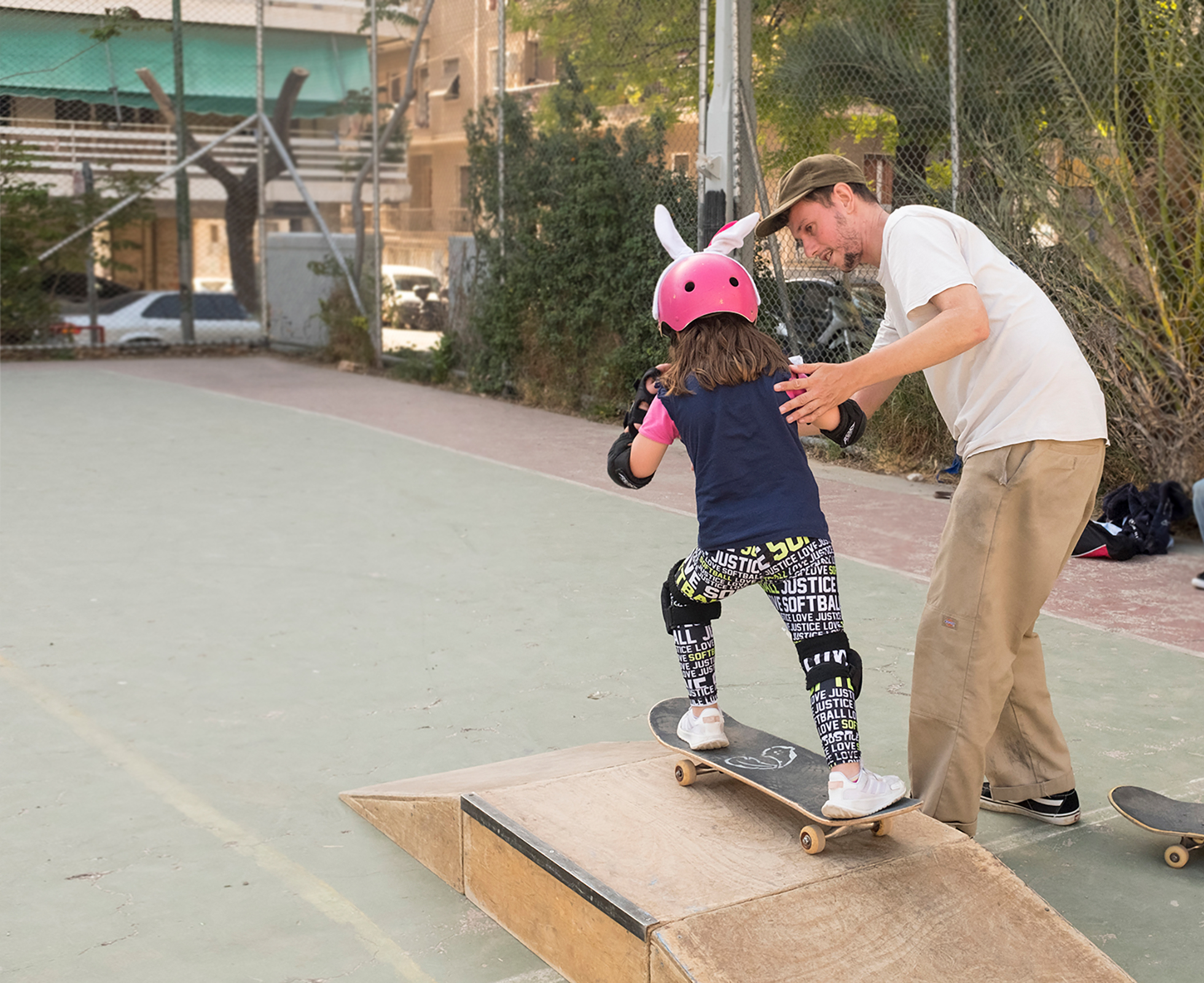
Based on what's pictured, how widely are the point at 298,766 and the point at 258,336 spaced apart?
15.7m

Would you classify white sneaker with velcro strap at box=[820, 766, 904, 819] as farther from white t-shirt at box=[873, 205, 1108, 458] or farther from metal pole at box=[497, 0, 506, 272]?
metal pole at box=[497, 0, 506, 272]

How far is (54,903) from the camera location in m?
3.30

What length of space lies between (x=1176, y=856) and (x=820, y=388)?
65.3 inches

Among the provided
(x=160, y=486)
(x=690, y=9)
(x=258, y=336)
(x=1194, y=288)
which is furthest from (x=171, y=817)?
(x=258, y=336)

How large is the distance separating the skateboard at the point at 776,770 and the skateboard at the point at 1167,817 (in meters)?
0.78

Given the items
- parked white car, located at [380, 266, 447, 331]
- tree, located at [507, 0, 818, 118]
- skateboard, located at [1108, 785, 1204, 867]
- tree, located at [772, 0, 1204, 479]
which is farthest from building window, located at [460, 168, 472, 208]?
A: skateboard, located at [1108, 785, 1204, 867]

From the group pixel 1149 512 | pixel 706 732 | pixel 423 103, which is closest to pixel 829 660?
pixel 706 732

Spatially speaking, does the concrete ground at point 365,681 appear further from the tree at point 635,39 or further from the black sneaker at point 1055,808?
the tree at point 635,39

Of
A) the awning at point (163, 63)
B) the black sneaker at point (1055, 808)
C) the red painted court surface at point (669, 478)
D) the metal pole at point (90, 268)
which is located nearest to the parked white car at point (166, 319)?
the metal pole at point (90, 268)

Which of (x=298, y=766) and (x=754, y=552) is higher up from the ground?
(x=754, y=552)

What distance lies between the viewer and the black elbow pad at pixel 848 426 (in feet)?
11.2

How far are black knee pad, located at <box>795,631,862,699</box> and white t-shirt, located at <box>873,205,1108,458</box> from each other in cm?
67

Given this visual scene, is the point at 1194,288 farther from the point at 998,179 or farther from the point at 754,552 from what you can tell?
the point at 754,552

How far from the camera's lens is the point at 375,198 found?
15.7 meters
